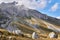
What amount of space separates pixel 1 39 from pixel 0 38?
80 centimetres

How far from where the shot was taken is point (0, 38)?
64250 millimetres

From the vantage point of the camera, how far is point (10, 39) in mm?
65250

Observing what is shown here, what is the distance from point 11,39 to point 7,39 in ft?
4.41

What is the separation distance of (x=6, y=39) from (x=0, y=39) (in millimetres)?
2449

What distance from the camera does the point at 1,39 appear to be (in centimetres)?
6362

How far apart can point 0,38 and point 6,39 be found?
2.07 metres

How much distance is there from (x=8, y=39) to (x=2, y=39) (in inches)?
A: 77.6

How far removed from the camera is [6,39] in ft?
213

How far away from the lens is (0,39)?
6328cm

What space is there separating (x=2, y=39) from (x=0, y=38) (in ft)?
2.55

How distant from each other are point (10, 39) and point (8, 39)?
76cm

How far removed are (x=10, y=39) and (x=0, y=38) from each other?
11.1ft

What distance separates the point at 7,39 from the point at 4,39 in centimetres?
106

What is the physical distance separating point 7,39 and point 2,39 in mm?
1641
